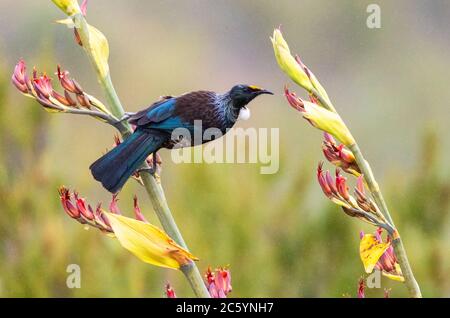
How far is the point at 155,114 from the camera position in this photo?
0.61m

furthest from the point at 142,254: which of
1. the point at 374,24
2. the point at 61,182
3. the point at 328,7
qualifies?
the point at 328,7

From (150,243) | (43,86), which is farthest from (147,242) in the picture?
(43,86)

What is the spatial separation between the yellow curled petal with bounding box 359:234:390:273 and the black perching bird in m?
0.14

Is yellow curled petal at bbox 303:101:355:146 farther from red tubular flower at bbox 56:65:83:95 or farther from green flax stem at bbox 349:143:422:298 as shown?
red tubular flower at bbox 56:65:83:95

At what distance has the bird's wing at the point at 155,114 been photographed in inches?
23.4

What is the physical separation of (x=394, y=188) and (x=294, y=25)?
111 inches

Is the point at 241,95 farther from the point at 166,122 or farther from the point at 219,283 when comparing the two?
the point at 219,283

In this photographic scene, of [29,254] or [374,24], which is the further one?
[29,254]

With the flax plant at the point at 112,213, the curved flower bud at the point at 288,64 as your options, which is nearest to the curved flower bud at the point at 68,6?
the flax plant at the point at 112,213

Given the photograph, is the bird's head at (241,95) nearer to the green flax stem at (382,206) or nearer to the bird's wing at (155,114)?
the bird's wing at (155,114)

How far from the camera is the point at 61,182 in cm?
150

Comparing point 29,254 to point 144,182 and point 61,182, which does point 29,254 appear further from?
point 144,182

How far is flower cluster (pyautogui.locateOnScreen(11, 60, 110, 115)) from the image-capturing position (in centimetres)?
44

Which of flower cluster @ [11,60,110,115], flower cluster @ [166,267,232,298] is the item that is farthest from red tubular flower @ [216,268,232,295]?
flower cluster @ [11,60,110,115]
